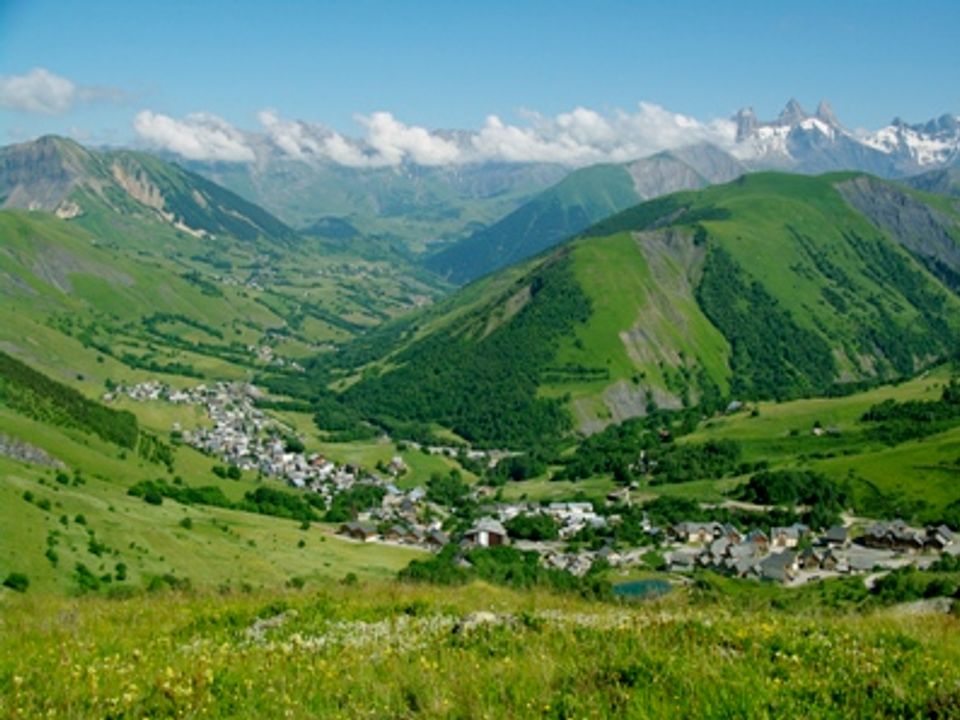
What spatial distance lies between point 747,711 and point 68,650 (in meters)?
9.01

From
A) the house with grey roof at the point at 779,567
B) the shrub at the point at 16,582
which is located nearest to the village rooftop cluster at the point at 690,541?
the house with grey roof at the point at 779,567

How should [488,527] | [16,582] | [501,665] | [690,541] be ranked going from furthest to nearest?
1. [488,527]
2. [690,541]
3. [16,582]
4. [501,665]

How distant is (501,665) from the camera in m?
10.2

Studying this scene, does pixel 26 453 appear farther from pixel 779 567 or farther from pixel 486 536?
pixel 779 567

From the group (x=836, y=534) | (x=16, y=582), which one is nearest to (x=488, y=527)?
(x=836, y=534)

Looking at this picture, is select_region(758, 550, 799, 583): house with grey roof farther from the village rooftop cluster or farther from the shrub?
the shrub

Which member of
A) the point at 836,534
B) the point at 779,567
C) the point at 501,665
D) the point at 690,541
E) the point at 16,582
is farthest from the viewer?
the point at 690,541

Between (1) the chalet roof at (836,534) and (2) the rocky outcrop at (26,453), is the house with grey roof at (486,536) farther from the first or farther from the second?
(2) the rocky outcrop at (26,453)

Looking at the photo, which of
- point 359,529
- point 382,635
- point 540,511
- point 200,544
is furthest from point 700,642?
point 540,511

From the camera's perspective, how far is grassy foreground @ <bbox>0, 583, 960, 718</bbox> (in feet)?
29.1

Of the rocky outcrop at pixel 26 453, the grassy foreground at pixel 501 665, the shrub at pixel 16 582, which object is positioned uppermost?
the grassy foreground at pixel 501 665

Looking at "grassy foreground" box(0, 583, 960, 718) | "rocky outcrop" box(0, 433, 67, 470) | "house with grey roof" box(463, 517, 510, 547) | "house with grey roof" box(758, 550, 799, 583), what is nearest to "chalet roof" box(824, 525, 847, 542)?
"house with grey roof" box(758, 550, 799, 583)

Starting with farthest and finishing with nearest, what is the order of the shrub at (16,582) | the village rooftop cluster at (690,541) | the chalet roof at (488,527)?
the chalet roof at (488,527) < the village rooftop cluster at (690,541) < the shrub at (16,582)

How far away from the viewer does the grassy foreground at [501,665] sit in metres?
8.88
